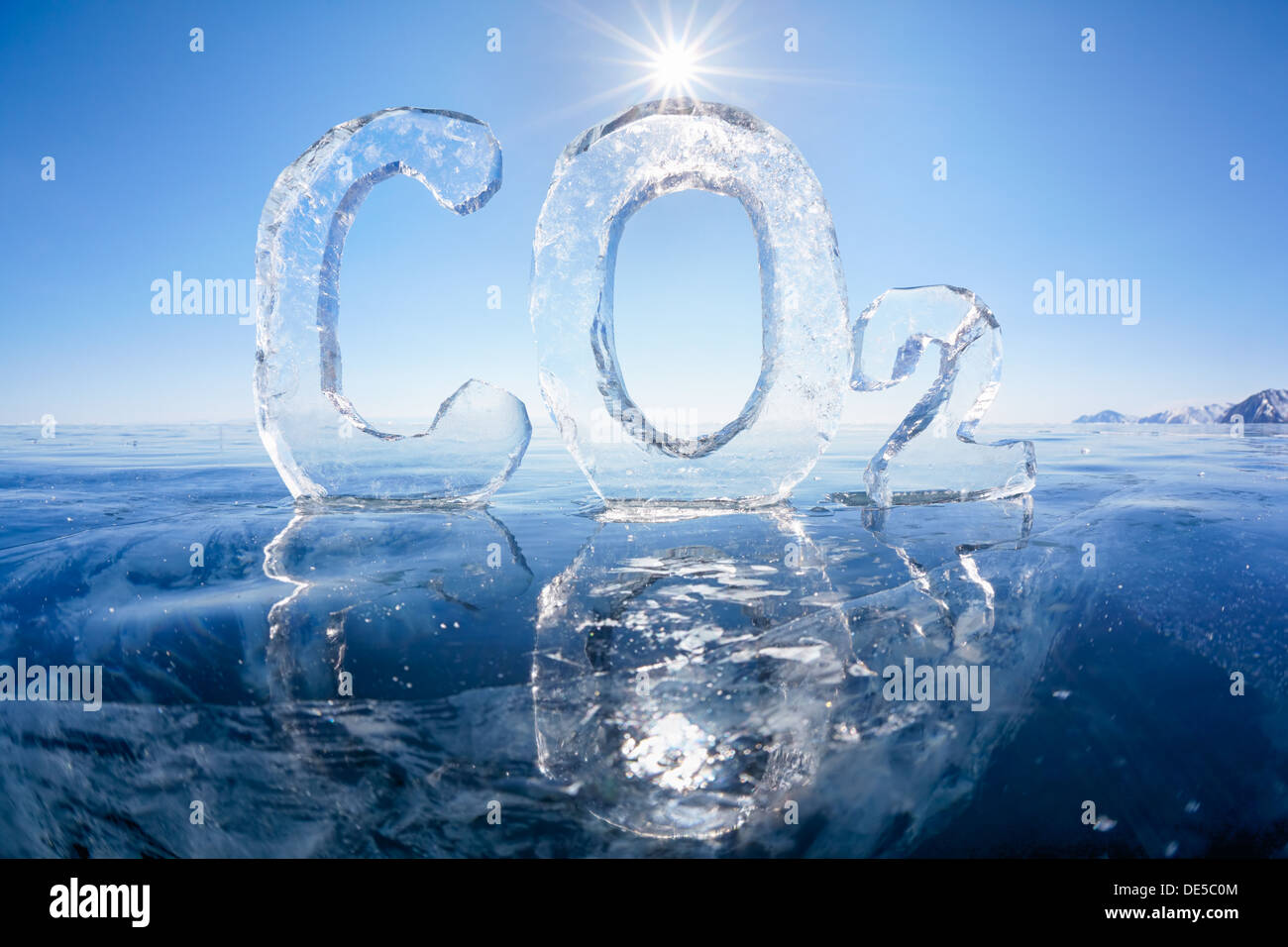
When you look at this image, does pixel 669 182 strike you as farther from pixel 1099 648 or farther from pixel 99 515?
pixel 99 515

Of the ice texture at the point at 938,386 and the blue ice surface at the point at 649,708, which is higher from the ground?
the ice texture at the point at 938,386

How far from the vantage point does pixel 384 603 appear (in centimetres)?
249

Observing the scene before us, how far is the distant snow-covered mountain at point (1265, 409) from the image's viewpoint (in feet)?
96.7

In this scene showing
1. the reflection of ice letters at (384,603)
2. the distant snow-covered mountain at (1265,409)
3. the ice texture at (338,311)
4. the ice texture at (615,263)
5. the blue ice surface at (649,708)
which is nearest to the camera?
the blue ice surface at (649,708)

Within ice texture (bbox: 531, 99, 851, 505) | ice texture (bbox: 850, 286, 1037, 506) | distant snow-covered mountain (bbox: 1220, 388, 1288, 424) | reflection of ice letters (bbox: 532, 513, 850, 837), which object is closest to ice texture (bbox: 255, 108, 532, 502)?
ice texture (bbox: 531, 99, 851, 505)

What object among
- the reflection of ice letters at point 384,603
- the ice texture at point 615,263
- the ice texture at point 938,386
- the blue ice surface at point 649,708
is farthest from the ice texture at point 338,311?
the ice texture at point 938,386

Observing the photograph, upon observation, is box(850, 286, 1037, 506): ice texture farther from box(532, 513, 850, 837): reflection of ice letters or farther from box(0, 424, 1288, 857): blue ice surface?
box(532, 513, 850, 837): reflection of ice letters

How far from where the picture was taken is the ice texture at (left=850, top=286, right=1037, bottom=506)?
4.69 m

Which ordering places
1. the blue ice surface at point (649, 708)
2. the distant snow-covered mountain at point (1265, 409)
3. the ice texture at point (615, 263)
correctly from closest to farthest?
the blue ice surface at point (649, 708) → the ice texture at point (615, 263) → the distant snow-covered mountain at point (1265, 409)

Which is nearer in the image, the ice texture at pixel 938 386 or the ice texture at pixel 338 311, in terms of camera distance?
the ice texture at pixel 338 311

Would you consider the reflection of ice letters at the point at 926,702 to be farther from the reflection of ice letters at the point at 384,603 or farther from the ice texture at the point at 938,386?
the ice texture at the point at 938,386

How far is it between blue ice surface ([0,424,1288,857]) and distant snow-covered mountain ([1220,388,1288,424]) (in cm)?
3670

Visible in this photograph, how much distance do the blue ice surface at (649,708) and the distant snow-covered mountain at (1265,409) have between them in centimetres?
3670
